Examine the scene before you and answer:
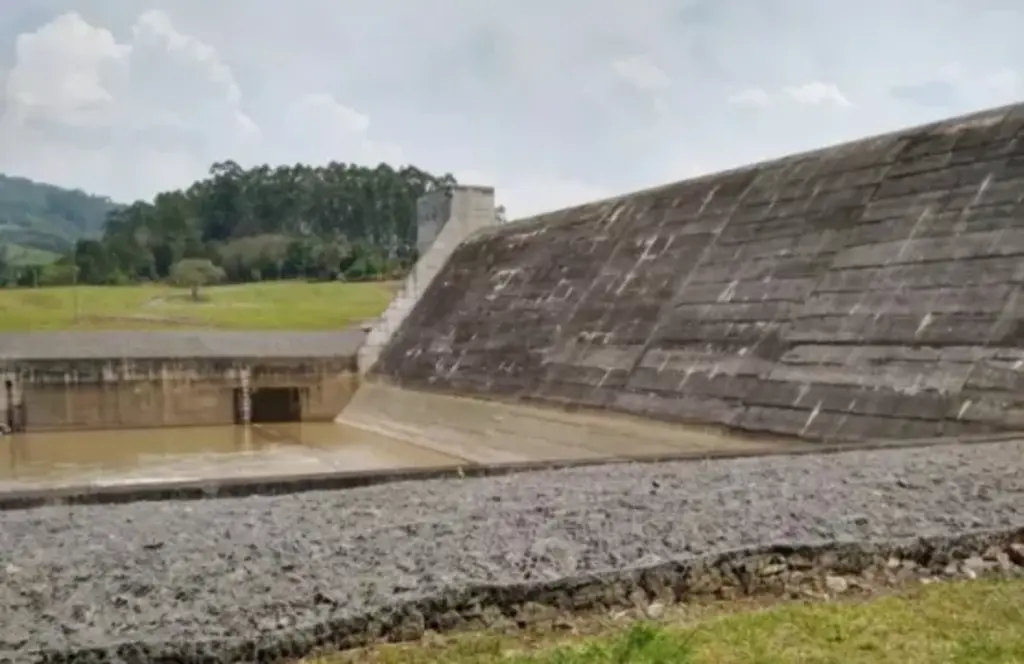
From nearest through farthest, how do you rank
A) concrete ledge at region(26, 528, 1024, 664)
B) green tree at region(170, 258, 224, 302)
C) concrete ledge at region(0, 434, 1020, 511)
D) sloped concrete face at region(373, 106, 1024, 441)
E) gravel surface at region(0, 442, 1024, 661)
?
concrete ledge at region(26, 528, 1024, 664), gravel surface at region(0, 442, 1024, 661), concrete ledge at region(0, 434, 1020, 511), sloped concrete face at region(373, 106, 1024, 441), green tree at region(170, 258, 224, 302)

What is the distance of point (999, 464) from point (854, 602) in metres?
2.42

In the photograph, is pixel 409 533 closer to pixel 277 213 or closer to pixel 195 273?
pixel 195 273

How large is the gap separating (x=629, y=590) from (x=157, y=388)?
19.7 m

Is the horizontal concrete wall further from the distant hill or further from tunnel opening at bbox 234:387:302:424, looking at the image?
the distant hill

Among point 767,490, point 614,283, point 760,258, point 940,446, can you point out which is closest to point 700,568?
point 767,490

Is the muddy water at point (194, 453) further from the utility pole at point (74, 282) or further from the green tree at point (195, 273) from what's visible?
the green tree at point (195, 273)

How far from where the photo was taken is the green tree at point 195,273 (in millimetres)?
54219

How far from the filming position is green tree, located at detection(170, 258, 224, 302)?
5422cm

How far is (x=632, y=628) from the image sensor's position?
3.85 m

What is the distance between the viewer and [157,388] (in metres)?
22.2

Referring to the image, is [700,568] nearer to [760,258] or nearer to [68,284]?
[760,258]

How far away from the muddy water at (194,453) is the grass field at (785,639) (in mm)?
9541

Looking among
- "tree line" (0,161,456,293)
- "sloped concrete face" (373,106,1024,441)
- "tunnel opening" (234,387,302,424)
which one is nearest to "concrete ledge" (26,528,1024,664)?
"sloped concrete face" (373,106,1024,441)

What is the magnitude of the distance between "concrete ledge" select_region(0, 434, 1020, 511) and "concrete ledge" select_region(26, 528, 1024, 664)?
6.97 ft
